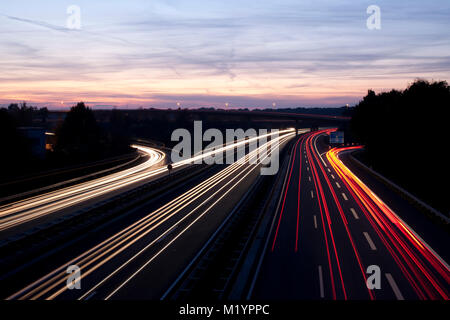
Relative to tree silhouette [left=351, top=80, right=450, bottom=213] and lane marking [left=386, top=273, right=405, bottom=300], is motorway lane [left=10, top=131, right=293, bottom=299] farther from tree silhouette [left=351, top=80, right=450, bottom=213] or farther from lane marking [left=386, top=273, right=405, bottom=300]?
tree silhouette [left=351, top=80, right=450, bottom=213]

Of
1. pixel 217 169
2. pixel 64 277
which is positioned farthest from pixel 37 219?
pixel 217 169

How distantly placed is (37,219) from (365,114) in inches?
2447

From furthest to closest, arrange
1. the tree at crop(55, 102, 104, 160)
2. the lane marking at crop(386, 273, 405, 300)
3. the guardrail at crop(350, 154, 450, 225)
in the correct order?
the tree at crop(55, 102, 104, 160)
the guardrail at crop(350, 154, 450, 225)
the lane marking at crop(386, 273, 405, 300)

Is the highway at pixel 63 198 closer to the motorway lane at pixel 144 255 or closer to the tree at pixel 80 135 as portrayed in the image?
the motorway lane at pixel 144 255

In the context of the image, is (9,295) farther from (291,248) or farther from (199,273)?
(291,248)

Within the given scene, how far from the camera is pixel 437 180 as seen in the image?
36.7 metres

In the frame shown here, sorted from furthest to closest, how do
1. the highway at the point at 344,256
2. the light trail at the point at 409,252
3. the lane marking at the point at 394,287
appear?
1. the light trail at the point at 409,252
2. the highway at the point at 344,256
3. the lane marking at the point at 394,287

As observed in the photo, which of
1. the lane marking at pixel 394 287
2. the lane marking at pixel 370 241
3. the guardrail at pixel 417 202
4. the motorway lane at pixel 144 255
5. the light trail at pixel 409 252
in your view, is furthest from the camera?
the guardrail at pixel 417 202

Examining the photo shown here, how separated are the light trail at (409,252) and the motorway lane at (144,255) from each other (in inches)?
412

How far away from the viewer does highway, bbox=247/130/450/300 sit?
14.5 m

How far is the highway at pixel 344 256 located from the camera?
1455 cm

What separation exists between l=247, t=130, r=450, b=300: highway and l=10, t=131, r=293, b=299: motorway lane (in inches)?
163
